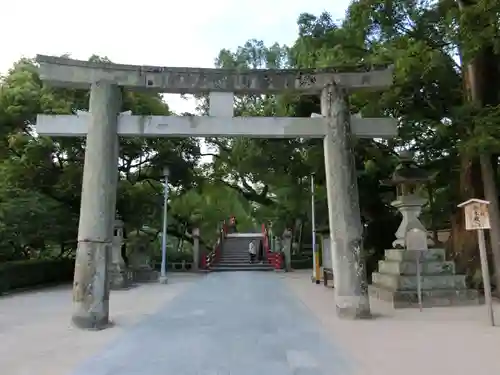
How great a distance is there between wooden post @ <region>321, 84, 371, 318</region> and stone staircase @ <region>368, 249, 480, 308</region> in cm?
255

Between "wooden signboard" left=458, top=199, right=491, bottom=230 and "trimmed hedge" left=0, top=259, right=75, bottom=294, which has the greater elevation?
"wooden signboard" left=458, top=199, right=491, bottom=230

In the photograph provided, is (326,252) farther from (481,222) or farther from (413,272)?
(481,222)

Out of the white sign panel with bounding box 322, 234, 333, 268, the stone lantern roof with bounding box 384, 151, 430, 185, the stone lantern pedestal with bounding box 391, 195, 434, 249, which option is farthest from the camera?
the white sign panel with bounding box 322, 234, 333, 268

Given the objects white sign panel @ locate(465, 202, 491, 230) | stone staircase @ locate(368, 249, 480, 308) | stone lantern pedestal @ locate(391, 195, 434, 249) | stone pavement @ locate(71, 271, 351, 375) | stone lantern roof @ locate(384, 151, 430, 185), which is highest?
stone lantern roof @ locate(384, 151, 430, 185)

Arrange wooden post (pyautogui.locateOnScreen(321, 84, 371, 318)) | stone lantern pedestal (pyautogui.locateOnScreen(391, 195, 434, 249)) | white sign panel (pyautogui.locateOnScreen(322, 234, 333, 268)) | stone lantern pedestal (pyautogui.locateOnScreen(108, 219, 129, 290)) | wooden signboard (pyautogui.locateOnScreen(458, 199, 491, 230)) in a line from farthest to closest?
1. white sign panel (pyautogui.locateOnScreen(322, 234, 333, 268))
2. stone lantern pedestal (pyautogui.locateOnScreen(108, 219, 129, 290))
3. stone lantern pedestal (pyautogui.locateOnScreen(391, 195, 434, 249))
4. wooden post (pyautogui.locateOnScreen(321, 84, 371, 318))
5. wooden signboard (pyautogui.locateOnScreen(458, 199, 491, 230))

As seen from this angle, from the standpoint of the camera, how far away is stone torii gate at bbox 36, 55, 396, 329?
816cm

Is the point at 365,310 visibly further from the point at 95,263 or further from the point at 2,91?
the point at 2,91

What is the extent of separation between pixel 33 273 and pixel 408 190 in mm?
13569

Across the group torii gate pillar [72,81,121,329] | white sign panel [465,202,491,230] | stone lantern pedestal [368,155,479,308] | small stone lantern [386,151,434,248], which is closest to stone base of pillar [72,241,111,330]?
torii gate pillar [72,81,121,329]

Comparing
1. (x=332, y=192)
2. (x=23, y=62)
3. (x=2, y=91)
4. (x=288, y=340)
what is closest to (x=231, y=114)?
(x=332, y=192)

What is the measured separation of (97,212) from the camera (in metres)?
8.21

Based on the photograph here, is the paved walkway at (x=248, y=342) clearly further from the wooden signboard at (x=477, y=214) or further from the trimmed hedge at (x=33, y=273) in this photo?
the trimmed hedge at (x=33, y=273)

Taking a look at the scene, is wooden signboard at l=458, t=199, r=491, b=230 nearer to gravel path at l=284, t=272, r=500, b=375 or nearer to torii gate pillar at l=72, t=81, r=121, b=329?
gravel path at l=284, t=272, r=500, b=375

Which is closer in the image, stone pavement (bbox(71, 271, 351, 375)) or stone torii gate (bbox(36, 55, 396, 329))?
stone pavement (bbox(71, 271, 351, 375))
